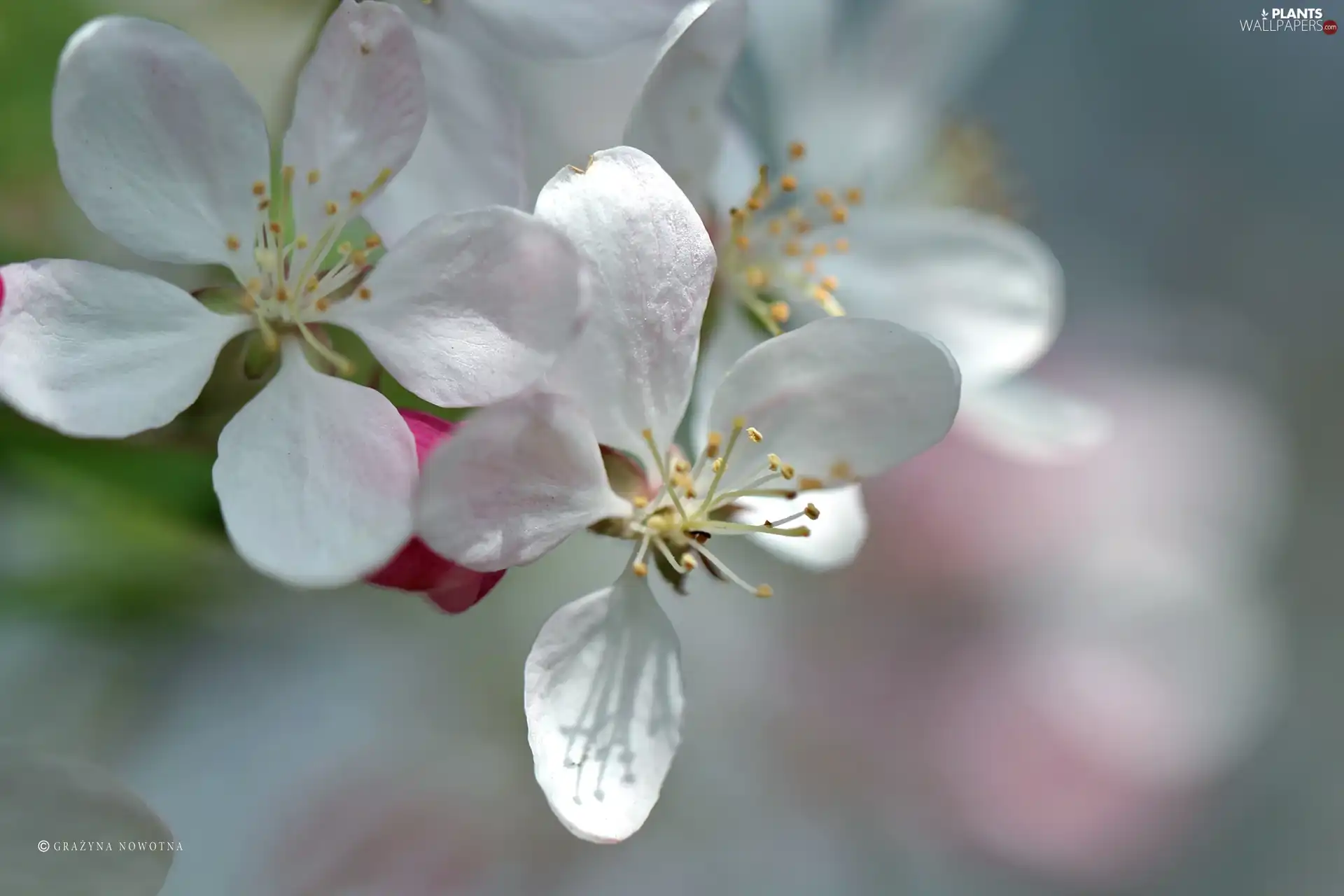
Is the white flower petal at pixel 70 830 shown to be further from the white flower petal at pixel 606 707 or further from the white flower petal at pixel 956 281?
the white flower petal at pixel 956 281

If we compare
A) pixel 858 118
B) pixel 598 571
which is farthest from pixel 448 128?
pixel 598 571

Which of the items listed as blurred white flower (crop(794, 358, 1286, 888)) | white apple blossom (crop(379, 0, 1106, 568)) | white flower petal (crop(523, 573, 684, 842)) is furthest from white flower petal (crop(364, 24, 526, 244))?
blurred white flower (crop(794, 358, 1286, 888))

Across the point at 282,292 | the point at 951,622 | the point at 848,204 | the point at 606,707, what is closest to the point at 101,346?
the point at 282,292

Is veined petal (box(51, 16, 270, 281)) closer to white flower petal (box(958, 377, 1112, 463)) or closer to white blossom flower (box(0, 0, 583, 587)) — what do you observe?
white blossom flower (box(0, 0, 583, 587))

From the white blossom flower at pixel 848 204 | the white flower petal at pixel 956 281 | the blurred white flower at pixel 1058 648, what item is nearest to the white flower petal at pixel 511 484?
the white blossom flower at pixel 848 204

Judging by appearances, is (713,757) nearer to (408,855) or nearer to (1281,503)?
(408,855)

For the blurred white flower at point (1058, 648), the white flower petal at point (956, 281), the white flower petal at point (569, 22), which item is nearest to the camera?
the white flower petal at point (569, 22)
